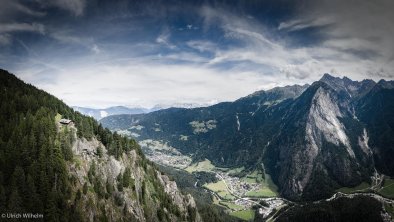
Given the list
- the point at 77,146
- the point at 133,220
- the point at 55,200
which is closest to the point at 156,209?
the point at 133,220

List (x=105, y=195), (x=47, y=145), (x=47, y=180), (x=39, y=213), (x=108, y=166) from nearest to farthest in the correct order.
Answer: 1. (x=39, y=213)
2. (x=47, y=180)
3. (x=47, y=145)
4. (x=105, y=195)
5. (x=108, y=166)

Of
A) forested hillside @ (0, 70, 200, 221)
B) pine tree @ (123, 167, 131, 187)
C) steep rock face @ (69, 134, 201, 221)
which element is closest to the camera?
forested hillside @ (0, 70, 200, 221)

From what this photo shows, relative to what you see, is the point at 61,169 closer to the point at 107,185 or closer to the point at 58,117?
the point at 107,185

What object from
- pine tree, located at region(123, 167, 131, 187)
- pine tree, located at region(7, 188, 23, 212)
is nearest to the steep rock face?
pine tree, located at region(123, 167, 131, 187)

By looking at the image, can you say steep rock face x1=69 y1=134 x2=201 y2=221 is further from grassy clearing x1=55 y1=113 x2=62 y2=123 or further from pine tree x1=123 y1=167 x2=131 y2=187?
grassy clearing x1=55 y1=113 x2=62 y2=123

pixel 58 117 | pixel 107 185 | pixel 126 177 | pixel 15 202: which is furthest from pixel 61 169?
pixel 58 117

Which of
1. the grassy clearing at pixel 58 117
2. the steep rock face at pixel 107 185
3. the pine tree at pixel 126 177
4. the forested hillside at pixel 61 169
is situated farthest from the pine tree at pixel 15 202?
the pine tree at pixel 126 177

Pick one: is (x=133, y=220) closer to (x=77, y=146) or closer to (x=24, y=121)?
(x=77, y=146)

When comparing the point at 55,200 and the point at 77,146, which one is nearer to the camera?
the point at 55,200
